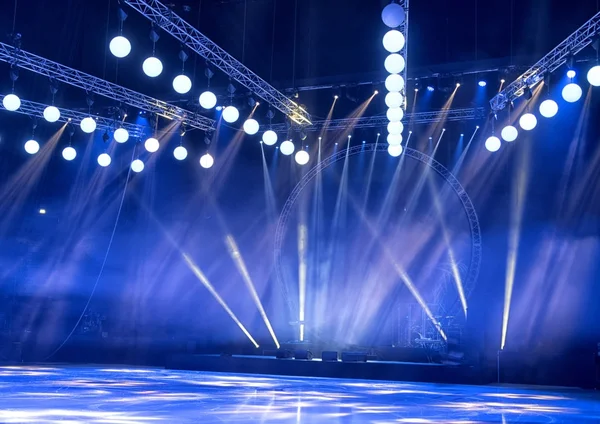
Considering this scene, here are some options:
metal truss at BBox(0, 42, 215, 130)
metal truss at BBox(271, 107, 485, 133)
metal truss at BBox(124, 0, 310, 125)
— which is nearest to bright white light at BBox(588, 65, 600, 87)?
metal truss at BBox(271, 107, 485, 133)

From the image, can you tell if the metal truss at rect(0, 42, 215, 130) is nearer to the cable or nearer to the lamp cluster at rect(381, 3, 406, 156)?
the cable

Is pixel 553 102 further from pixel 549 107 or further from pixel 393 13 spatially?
pixel 393 13

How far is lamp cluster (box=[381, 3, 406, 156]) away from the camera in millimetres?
4992

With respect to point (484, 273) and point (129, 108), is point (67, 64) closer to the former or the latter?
point (129, 108)

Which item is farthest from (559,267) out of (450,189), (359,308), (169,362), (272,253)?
(169,362)

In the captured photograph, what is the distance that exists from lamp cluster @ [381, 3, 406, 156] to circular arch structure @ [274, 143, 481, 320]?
2811mm

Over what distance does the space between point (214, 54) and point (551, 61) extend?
4.29 meters

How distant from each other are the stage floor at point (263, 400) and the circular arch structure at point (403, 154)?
2.09 metres

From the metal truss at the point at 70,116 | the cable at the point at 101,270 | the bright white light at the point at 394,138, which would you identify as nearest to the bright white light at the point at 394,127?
the bright white light at the point at 394,138

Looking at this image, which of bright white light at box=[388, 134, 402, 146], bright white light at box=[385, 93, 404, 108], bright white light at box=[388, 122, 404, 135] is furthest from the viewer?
bright white light at box=[388, 134, 402, 146]

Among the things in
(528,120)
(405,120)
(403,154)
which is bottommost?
(528,120)

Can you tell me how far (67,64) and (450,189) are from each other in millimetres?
6352

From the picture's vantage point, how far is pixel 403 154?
11.4m

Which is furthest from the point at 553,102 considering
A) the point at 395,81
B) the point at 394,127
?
the point at 395,81
